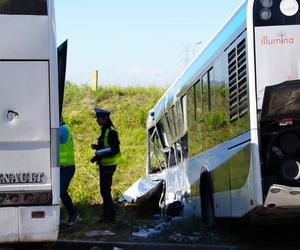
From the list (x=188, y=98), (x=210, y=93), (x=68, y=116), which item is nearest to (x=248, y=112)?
(x=210, y=93)

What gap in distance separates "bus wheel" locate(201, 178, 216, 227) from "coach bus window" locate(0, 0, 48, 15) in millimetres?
4867

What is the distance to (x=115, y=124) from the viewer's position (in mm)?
25078

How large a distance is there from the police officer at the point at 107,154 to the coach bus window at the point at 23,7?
406 cm

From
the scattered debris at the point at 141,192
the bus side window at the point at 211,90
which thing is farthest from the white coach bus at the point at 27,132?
the scattered debris at the point at 141,192

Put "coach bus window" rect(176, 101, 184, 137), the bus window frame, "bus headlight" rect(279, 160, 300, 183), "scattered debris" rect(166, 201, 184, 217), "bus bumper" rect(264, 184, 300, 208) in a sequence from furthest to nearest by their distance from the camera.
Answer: "scattered debris" rect(166, 201, 184, 217)
"coach bus window" rect(176, 101, 184, 137)
the bus window frame
"bus headlight" rect(279, 160, 300, 183)
"bus bumper" rect(264, 184, 300, 208)

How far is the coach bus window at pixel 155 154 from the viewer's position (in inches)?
Result: 658

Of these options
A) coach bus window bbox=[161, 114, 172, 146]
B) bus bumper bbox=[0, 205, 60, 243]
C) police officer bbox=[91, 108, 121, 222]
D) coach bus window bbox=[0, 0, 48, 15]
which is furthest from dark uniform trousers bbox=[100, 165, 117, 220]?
coach bus window bbox=[0, 0, 48, 15]

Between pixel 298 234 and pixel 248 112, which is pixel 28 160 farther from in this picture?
pixel 298 234

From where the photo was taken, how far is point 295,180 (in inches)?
322

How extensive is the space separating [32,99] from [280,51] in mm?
3001

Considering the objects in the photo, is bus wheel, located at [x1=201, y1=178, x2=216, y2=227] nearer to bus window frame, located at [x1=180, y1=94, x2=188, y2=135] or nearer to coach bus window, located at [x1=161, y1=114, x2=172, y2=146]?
bus window frame, located at [x1=180, y1=94, x2=188, y2=135]

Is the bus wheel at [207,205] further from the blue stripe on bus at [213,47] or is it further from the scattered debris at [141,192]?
the scattered debris at [141,192]

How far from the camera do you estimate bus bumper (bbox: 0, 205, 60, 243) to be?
265 inches

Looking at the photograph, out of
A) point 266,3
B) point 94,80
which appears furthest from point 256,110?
point 94,80
